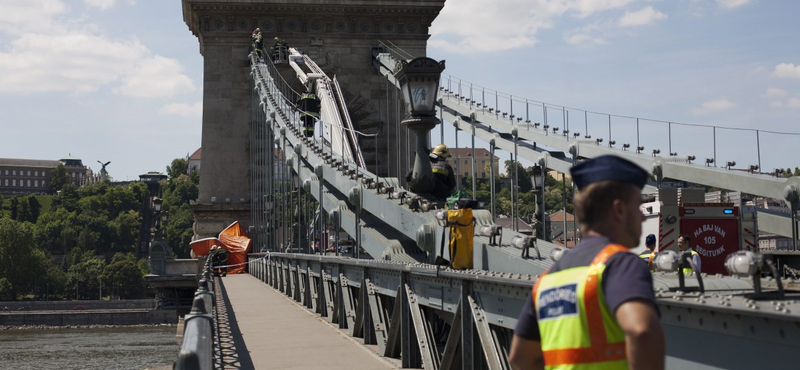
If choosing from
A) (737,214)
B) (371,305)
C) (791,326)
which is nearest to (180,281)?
(737,214)

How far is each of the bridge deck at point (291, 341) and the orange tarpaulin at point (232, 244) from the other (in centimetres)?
2555

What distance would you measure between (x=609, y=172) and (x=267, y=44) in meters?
50.4

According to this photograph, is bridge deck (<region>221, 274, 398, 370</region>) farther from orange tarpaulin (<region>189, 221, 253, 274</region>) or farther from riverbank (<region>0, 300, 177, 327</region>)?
riverbank (<region>0, 300, 177, 327</region>)

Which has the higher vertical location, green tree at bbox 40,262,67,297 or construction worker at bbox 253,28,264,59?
construction worker at bbox 253,28,264,59

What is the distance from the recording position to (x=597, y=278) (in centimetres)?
323

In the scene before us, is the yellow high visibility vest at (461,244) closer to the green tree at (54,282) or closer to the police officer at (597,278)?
the police officer at (597,278)

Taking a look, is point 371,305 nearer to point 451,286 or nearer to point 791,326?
point 451,286

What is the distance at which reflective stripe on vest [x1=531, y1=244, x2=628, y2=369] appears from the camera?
10.6ft

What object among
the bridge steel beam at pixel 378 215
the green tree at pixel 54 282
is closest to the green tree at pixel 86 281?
the green tree at pixel 54 282

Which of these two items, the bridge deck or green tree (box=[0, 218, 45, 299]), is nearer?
the bridge deck

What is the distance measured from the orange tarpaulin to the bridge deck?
83.8 feet

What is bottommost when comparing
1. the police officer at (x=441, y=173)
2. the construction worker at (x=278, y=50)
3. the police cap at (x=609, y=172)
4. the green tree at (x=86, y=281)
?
the green tree at (x=86, y=281)

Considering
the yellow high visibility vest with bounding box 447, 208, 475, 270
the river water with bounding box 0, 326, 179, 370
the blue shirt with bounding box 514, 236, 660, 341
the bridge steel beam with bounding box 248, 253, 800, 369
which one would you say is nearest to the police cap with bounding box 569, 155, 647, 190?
the blue shirt with bounding box 514, 236, 660, 341

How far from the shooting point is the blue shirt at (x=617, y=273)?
120 inches
